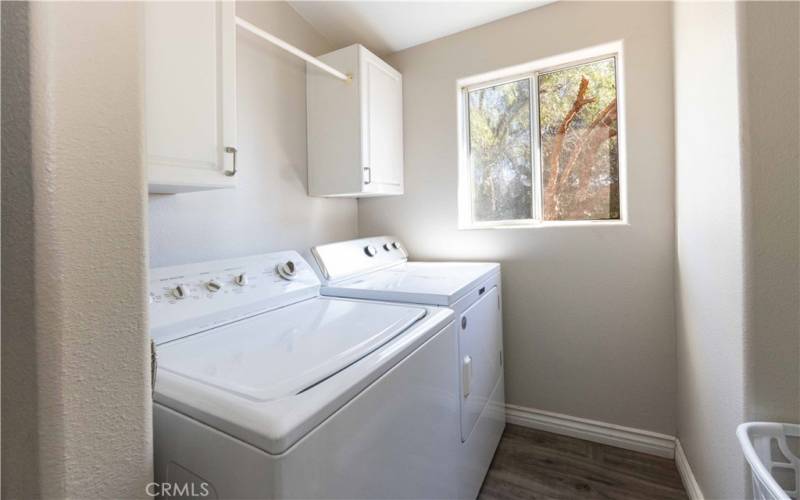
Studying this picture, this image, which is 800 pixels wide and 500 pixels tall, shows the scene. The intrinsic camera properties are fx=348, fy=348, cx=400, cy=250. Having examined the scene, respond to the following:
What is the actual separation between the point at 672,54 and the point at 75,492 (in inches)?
98.0

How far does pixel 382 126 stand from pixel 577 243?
1.33 meters

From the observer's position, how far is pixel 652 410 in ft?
5.91

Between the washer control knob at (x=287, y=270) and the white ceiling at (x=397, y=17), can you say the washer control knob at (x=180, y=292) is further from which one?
the white ceiling at (x=397, y=17)

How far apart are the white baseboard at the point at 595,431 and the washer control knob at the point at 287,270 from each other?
1540 mm

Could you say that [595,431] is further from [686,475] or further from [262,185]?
[262,185]

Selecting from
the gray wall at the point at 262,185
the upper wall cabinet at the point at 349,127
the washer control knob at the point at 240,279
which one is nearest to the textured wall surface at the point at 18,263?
the washer control knob at the point at 240,279

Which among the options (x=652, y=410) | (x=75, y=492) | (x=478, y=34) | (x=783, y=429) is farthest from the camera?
(x=478, y=34)

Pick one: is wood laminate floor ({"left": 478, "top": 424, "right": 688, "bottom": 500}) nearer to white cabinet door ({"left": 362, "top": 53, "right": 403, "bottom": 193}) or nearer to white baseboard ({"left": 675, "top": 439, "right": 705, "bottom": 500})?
white baseboard ({"left": 675, "top": 439, "right": 705, "bottom": 500})

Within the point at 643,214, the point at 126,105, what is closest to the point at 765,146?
the point at 643,214

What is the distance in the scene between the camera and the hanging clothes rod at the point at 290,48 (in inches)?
59.2

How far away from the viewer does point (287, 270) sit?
1498 millimetres

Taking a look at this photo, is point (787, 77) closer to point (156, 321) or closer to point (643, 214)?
point (643, 214)

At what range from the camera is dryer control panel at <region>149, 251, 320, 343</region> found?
1.03m

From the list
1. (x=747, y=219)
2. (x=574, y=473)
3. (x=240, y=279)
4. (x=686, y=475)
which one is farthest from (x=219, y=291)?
(x=686, y=475)
